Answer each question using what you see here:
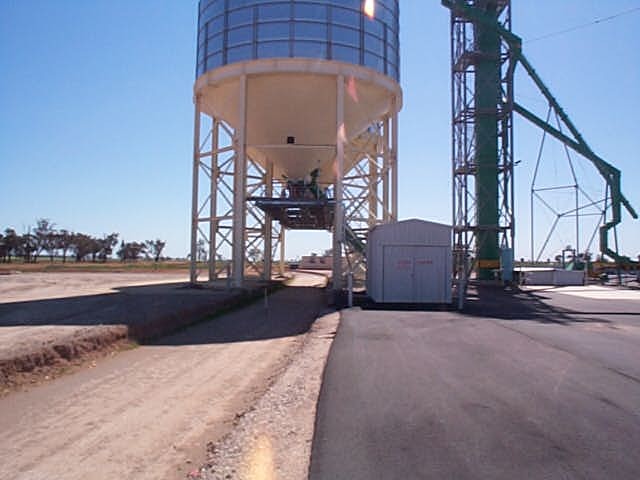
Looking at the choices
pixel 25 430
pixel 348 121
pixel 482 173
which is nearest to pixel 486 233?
pixel 482 173

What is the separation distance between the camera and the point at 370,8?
2419cm

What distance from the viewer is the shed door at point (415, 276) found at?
804 inches

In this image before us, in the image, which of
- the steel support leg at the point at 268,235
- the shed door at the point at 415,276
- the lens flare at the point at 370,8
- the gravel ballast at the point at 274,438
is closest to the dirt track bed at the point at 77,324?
the gravel ballast at the point at 274,438

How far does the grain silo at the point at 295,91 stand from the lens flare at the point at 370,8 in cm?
4

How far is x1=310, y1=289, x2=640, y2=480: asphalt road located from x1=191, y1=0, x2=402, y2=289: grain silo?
13167mm

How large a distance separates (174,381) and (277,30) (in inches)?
720

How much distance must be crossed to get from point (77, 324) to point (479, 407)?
34.2 ft

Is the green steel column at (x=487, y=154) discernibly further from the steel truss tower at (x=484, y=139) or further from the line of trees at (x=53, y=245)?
the line of trees at (x=53, y=245)

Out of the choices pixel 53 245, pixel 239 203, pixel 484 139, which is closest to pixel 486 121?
pixel 484 139

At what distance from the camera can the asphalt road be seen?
4375 millimetres

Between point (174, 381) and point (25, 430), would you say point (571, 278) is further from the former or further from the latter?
point (25, 430)

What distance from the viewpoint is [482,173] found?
3616cm

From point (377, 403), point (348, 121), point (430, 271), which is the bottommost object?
point (377, 403)

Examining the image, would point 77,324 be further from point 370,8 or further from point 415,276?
point 370,8
